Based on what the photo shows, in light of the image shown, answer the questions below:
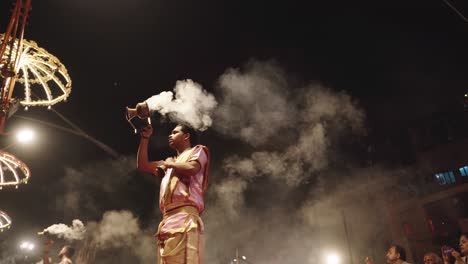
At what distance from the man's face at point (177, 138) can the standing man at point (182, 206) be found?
0.63 feet

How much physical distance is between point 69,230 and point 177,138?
16.1 m

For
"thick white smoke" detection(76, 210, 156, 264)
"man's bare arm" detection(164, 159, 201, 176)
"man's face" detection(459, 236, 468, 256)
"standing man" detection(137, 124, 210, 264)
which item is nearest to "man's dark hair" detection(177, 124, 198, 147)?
"standing man" detection(137, 124, 210, 264)

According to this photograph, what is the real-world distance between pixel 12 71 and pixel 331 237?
92.2ft

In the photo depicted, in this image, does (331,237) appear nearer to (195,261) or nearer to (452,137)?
(452,137)

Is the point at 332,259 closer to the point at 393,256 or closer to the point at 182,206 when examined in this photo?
the point at 393,256

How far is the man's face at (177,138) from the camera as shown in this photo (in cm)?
330

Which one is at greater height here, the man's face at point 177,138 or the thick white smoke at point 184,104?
the thick white smoke at point 184,104

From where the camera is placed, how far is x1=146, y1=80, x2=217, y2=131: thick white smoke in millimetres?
5328

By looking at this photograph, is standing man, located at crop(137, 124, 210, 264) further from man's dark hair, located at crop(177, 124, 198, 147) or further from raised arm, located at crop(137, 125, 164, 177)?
man's dark hair, located at crop(177, 124, 198, 147)

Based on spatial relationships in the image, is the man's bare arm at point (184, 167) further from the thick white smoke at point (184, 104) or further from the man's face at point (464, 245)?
the man's face at point (464, 245)

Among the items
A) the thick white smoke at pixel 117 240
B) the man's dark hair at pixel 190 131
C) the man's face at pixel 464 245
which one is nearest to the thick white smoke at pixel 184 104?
→ the man's dark hair at pixel 190 131

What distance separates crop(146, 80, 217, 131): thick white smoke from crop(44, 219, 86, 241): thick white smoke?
12388 millimetres

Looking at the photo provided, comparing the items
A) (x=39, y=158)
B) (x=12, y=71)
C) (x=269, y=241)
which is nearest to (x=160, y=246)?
(x=12, y=71)

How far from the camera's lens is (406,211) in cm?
2538
